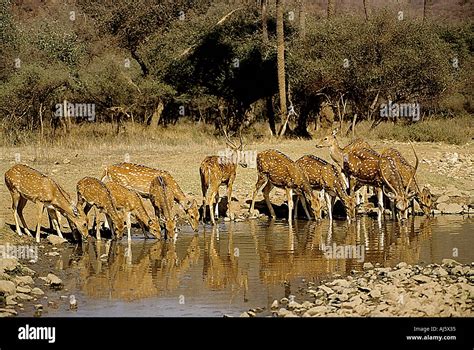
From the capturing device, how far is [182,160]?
23953 mm

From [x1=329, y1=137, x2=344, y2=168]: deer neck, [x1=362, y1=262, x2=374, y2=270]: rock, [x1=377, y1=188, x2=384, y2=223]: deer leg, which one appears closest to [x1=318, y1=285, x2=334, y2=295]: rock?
[x1=362, y1=262, x2=374, y2=270]: rock

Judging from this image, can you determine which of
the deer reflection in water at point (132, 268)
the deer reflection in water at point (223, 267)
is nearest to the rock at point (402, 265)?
the deer reflection in water at point (223, 267)

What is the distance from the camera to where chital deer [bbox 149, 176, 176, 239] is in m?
15.9

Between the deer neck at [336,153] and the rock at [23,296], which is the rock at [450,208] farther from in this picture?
the rock at [23,296]

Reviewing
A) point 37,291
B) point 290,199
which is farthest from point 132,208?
point 37,291

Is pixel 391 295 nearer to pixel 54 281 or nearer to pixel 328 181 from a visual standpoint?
pixel 54 281

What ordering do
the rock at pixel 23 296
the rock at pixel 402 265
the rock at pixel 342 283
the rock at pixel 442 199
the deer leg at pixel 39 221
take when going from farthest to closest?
the rock at pixel 442 199, the deer leg at pixel 39 221, the rock at pixel 402 265, the rock at pixel 342 283, the rock at pixel 23 296

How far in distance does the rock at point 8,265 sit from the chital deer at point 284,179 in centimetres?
658

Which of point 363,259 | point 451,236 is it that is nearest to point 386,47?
point 451,236

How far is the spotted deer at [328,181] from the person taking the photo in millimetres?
18125

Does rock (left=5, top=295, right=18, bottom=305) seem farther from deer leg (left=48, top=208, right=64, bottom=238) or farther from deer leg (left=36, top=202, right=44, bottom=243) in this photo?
deer leg (left=48, top=208, right=64, bottom=238)

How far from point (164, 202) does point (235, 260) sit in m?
2.70
